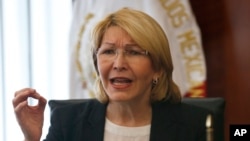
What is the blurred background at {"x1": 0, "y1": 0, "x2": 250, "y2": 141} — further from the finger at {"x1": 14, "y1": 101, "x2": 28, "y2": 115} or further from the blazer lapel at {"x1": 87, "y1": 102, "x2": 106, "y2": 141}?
the finger at {"x1": 14, "y1": 101, "x2": 28, "y2": 115}

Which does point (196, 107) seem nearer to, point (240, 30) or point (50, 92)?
point (240, 30)

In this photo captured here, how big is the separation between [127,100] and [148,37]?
25 cm

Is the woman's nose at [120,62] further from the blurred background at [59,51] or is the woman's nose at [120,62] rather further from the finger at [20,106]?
the blurred background at [59,51]

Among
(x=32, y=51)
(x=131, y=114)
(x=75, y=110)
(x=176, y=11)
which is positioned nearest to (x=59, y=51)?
(x=32, y=51)

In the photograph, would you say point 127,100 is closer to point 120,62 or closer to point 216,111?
point 120,62

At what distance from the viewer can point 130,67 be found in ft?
5.11

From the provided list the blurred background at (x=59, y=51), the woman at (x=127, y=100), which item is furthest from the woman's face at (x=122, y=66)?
the blurred background at (x=59, y=51)

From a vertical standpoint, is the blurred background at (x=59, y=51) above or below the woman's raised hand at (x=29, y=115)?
above

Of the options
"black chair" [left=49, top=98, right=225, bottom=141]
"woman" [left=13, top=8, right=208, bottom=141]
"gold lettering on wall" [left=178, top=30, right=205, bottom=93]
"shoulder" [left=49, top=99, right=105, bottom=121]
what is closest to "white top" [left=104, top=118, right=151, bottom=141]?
"woman" [left=13, top=8, right=208, bottom=141]

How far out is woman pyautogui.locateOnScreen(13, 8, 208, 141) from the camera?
1.56 meters

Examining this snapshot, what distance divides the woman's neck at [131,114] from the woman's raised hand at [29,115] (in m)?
0.29

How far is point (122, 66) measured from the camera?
154 cm

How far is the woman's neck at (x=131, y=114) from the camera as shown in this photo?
1.69 metres

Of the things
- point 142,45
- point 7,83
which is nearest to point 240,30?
point 142,45
